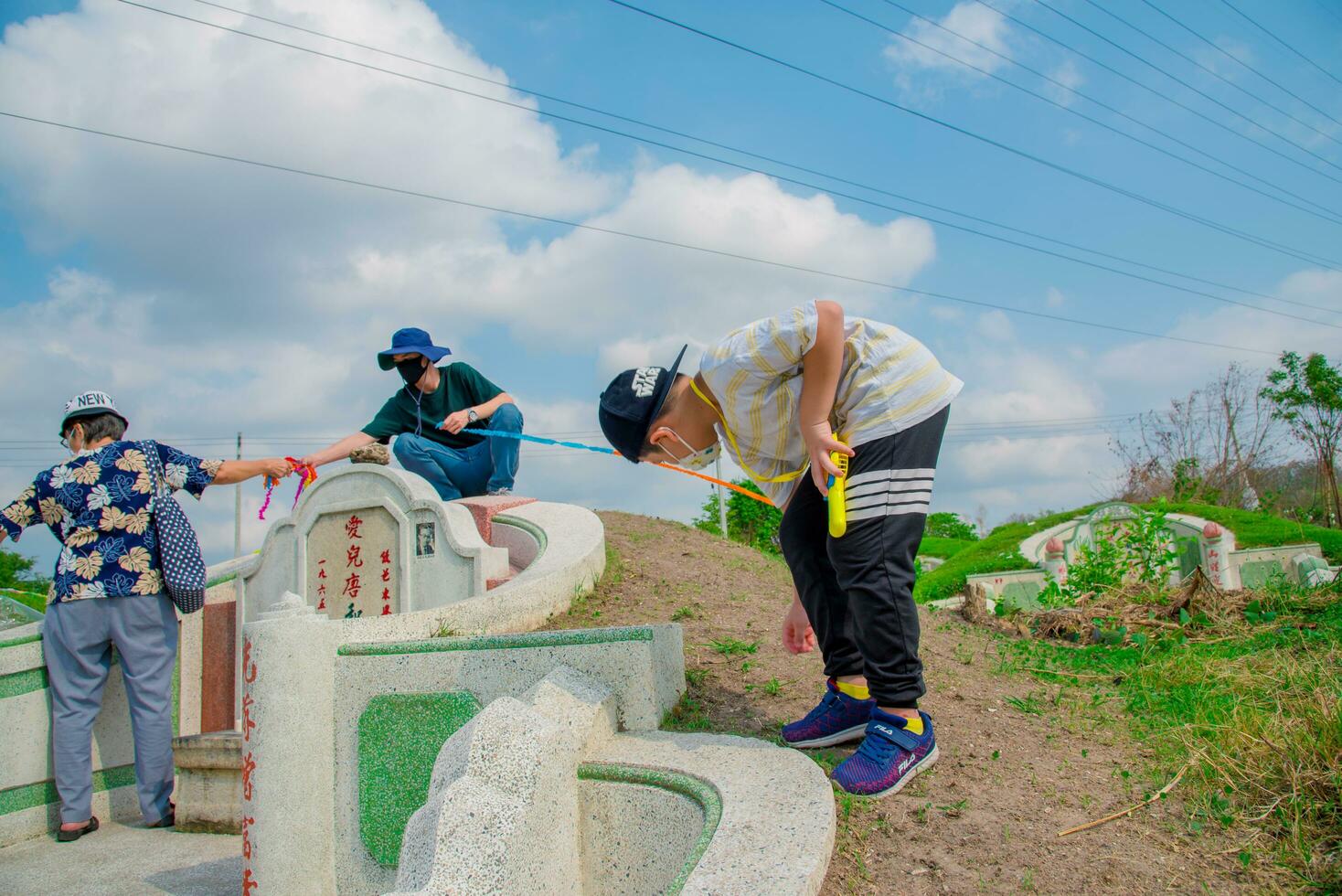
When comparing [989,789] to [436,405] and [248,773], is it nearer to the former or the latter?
[248,773]

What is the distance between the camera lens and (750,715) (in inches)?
112

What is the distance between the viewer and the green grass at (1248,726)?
2098 millimetres

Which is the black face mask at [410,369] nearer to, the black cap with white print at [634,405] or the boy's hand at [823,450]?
the black cap with white print at [634,405]

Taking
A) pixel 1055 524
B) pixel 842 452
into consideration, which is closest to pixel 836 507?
pixel 842 452

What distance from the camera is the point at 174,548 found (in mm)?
4309

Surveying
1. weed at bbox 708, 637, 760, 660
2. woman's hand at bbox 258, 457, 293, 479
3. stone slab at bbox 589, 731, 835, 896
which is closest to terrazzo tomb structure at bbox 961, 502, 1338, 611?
weed at bbox 708, 637, 760, 660

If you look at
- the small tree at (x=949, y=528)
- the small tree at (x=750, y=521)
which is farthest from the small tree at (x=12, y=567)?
the small tree at (x=949, y=528)

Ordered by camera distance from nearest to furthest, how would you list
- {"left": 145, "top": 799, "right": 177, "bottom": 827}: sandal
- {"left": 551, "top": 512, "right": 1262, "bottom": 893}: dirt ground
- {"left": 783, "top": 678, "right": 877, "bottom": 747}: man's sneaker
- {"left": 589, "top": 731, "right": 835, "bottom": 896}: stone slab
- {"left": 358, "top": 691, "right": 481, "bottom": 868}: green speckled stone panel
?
{"left": 589, "top": 731, "right": 835, "bottom": 896}: stone slab < {"left": 551, "top": 512, "right": 1262, "bottom": 893}: dirt ground < {"left": 783, "top": 678, "right": 877, "bottom": 747}: man's sneaker < {"left": 358, "top": 691, "right": 481, "bottom": 868}: green speckled stone panel < {"left": 145, "top": 799, "right": 177, "bottom": 827}: sandal

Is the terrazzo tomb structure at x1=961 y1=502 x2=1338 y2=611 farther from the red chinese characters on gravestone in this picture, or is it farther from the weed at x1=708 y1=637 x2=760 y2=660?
the red chinese characters on gravestone

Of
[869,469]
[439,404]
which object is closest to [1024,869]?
[869,469]

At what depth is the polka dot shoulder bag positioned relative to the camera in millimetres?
4281

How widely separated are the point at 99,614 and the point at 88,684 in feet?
1.34

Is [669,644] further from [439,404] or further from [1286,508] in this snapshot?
[1286,508]

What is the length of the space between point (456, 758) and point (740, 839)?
36.5 inches
